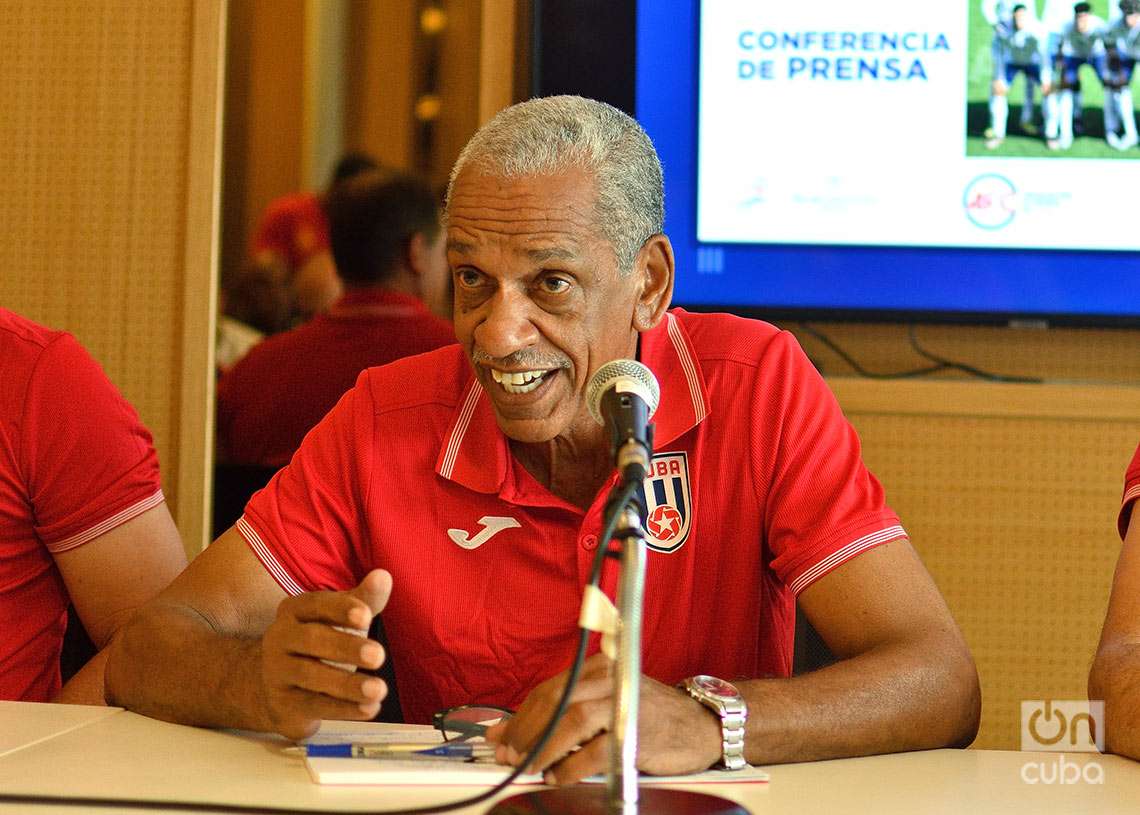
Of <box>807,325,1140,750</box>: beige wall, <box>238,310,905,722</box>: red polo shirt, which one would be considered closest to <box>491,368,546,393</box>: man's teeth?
<box>238,310,905,722</box>: red polo shirt

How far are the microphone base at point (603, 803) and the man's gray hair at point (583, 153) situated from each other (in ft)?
2.39

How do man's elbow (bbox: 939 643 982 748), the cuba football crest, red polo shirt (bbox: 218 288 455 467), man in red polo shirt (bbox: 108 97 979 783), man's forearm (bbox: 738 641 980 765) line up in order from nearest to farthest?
man's forearm (bbox: 738 641 980 765)
man's elbow (bbox: 939 643 982 748)
man in red polo shirt (bbox: 108 97 979 783)
the cuba football crest
red polo shirt (bbox: 218 288 455 467)

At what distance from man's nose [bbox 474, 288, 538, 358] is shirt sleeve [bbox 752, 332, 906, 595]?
0.32m

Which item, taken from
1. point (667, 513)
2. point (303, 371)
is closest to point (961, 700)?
point (667, 513)

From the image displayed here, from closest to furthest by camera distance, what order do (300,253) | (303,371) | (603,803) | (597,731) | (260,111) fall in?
1. (603,803)
2. (597,731)
3. (303,371)
4. (300,253)
5. (260,111)

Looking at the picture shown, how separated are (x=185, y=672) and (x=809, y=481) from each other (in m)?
0.76

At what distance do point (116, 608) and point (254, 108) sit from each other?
6.34 metres

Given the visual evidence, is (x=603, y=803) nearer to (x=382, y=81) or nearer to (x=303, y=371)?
(x=303, y=371)

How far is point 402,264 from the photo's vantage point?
12.4ft

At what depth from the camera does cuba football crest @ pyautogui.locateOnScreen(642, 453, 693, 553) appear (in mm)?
1735

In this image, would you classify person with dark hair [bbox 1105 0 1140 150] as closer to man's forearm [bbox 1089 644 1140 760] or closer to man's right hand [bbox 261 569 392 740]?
man's forearm [bbox 1089 644 1140 760]

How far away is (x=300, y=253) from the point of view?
262 inches

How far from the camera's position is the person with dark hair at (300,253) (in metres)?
5.61

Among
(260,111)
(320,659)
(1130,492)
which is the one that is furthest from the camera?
(260,111)
